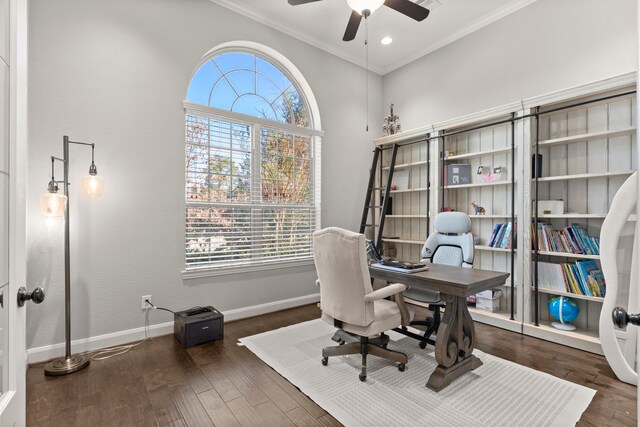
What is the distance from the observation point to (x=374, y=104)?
4.89m

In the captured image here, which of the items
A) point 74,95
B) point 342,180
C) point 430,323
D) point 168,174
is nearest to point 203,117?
point 168,174

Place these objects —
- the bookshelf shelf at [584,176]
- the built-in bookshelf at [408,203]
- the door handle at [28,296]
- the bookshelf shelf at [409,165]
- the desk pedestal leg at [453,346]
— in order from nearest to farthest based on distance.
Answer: the door handle at [28,296] → the desk pedestal leg at [453,346] → the bookshelf shelf at [584,176] → the bookshelf shelf at [409,165] → the built-in bookshelf at [408,203]

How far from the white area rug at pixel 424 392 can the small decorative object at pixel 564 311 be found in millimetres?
864

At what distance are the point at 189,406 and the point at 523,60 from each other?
4.33m

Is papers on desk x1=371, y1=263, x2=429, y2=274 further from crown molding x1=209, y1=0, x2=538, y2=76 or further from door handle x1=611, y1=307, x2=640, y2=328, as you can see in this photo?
crown molding x1=209, y1=0, x2=538, y2=76

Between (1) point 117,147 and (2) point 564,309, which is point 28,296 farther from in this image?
(2) point 564,309

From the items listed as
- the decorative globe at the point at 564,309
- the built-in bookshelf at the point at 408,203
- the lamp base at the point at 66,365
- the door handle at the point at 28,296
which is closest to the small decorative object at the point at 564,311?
the decorative globe at the point at 564,309

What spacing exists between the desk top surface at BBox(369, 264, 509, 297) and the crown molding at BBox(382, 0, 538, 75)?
2940 millimetres

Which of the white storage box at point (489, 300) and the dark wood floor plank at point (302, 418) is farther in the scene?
the white storage box at point (489, 300)

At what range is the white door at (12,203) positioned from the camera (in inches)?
35.6

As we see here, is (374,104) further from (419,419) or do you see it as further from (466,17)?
(419,419)

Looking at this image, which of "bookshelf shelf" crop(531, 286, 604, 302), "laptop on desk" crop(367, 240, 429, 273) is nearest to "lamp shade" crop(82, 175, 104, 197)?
"laptop on desk" crop(367, 240, 429, 273)

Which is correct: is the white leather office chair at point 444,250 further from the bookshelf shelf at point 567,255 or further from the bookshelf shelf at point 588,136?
the bookshelf shelf at point 588,136

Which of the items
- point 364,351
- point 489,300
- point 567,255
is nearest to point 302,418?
point 364,351
